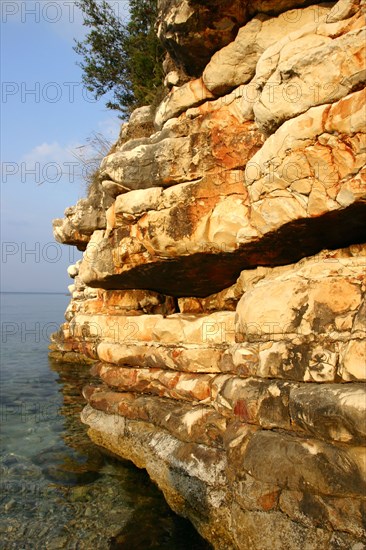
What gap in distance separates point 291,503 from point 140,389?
3.82 meters

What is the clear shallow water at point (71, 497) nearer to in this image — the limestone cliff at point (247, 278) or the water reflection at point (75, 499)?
the water reflection at point (75, 499)

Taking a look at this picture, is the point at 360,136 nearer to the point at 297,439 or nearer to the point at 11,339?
Result: the point at 297,439

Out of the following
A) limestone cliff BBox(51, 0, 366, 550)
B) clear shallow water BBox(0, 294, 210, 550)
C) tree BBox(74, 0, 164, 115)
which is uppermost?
tree BBox(74, 0, 164, 115)

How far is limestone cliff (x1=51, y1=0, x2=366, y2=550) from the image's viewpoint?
4070 millimetres

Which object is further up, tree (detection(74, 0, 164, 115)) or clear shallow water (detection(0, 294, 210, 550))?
tree (detection(74, 0, 164, 115))

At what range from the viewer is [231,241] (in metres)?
6.04

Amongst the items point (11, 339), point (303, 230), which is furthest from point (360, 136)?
point (11, 339)

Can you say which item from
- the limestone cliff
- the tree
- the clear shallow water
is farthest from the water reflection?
the tree

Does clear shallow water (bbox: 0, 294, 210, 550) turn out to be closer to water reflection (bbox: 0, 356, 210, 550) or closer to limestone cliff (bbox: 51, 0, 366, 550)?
water reflection (bbox: 0, 356, 210, 550)

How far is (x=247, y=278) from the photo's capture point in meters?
6.54

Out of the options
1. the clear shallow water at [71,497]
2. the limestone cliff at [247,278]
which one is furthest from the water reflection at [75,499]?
the limestone cliff at [247,278]

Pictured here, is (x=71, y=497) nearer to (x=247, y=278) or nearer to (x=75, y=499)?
(x=75, y=499)

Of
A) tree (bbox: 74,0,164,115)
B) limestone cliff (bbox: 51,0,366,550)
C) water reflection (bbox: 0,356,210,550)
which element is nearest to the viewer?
limestone cliff (bbox: 51,0,366,550)

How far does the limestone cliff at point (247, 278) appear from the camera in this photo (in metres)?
4.07
